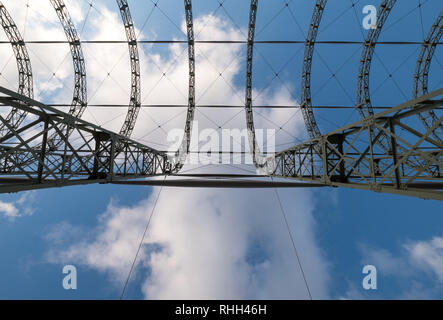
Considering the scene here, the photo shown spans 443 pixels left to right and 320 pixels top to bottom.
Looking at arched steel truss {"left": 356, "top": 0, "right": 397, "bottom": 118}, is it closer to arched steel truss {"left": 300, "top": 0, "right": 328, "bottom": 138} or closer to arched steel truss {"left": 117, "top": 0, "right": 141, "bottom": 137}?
arched steel truss {"left": 300, "top": 0, "right": 328, "bottom": 138}

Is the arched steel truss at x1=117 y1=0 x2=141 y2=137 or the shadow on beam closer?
the shadow on beam

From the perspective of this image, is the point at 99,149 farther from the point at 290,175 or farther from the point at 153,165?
the point at 290,175

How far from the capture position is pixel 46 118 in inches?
211

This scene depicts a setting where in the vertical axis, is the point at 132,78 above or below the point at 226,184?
above

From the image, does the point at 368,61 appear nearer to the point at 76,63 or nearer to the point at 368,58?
the point at 368,58

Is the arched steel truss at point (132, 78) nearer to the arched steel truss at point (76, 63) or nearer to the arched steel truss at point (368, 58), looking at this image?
the arched steel truss at point (76, 63)

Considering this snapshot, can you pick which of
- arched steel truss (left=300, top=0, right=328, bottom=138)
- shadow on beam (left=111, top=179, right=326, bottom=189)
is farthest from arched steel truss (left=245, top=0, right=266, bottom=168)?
shadow on beam (left=111, top=179, right=326, bottom=189)

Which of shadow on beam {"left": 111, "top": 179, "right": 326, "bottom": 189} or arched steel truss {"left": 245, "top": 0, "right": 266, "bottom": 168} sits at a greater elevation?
arched steel truss {"left": 245, "top": 0, "right": 266, "bottom": 168}

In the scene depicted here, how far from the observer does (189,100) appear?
17.3 meters

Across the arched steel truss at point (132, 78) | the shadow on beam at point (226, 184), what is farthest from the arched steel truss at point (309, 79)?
the arched steel truss at point (132, 78)

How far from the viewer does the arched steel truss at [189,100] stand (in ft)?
49.4

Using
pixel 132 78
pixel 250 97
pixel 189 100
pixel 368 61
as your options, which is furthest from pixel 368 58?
pixel 132 78

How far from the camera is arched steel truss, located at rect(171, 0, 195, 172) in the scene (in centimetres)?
1506

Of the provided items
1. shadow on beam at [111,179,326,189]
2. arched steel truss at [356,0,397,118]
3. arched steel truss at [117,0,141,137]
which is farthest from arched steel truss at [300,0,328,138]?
arched steel truss at [117,0,141,137]
